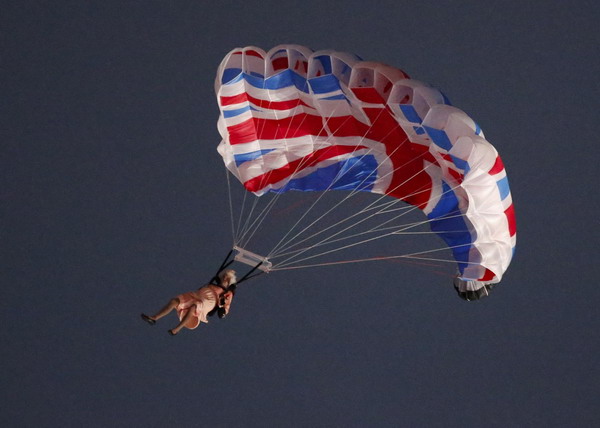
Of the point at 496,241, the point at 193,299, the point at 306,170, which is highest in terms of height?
the point at 306,170

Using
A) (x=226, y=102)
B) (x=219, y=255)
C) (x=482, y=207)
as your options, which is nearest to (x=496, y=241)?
(x=482, y=207)

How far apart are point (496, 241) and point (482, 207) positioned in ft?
1.10

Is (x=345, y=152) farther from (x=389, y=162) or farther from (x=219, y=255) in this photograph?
(x=219, y=255)

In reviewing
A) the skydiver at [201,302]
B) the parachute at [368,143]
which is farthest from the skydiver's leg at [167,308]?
the parachute at [368,143]

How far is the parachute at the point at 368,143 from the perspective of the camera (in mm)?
7070

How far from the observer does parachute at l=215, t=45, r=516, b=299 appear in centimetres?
707

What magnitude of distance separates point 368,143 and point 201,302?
1.69 metres

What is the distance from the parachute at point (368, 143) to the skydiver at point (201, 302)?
0.45 m

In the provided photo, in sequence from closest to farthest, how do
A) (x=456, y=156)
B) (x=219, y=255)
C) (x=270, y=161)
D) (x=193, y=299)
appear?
(x=456, y=156)
(x=193, y=299)
(x=270, y=161)
(x=219, y=255)

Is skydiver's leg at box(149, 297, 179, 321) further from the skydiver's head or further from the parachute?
the parachute

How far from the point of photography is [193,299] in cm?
750

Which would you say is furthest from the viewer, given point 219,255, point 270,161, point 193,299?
point 219,255

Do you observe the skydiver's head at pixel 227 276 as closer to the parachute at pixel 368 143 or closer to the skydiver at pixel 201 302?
the skydiver at pixel 201 302

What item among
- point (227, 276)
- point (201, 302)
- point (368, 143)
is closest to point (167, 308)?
point (201, 302)
